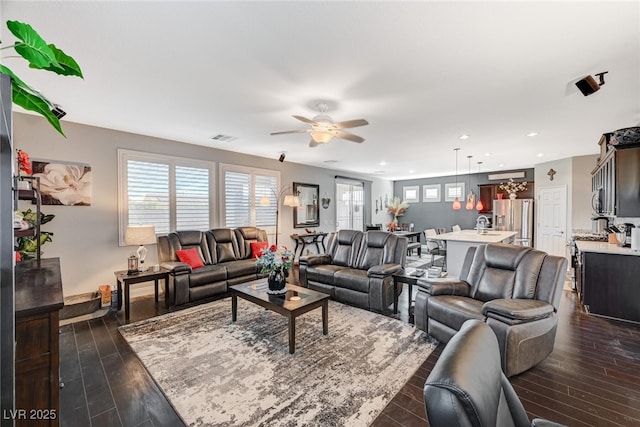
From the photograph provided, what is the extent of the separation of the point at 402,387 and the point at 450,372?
6.12ft

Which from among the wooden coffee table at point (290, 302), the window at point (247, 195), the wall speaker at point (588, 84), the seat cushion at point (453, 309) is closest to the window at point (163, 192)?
the window at point (247, 195)

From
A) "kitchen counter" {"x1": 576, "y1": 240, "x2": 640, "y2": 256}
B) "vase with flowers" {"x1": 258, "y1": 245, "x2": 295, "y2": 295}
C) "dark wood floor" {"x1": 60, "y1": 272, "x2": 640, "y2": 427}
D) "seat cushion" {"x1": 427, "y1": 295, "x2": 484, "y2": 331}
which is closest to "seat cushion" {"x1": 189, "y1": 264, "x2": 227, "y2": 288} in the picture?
"dark wood floor" {"x1": 60, "y1": 272, "x2": 640, "y2": 427}

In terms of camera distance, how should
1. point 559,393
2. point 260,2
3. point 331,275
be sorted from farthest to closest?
point 331,275 → point 559,393 → point 260,2

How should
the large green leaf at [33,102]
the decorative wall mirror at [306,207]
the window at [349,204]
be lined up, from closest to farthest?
the large green leaf at [33,102]
the decorative wall mirror at [306,207]
the window at [349,204]

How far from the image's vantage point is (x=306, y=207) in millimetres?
7785

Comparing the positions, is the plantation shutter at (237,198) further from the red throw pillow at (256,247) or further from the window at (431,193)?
the window at (431,193)

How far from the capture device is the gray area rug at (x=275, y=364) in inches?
79.6

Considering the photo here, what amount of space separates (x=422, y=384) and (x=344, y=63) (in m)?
2.84

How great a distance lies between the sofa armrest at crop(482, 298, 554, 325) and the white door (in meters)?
6.05

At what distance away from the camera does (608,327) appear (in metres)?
3.41

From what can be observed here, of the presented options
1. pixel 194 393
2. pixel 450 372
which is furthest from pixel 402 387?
pixel 450 372

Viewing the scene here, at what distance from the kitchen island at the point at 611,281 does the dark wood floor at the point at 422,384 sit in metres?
0.43

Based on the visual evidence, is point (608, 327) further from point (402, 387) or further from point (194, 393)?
point (194, 393)

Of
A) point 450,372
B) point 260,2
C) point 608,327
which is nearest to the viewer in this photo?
point 450,372
